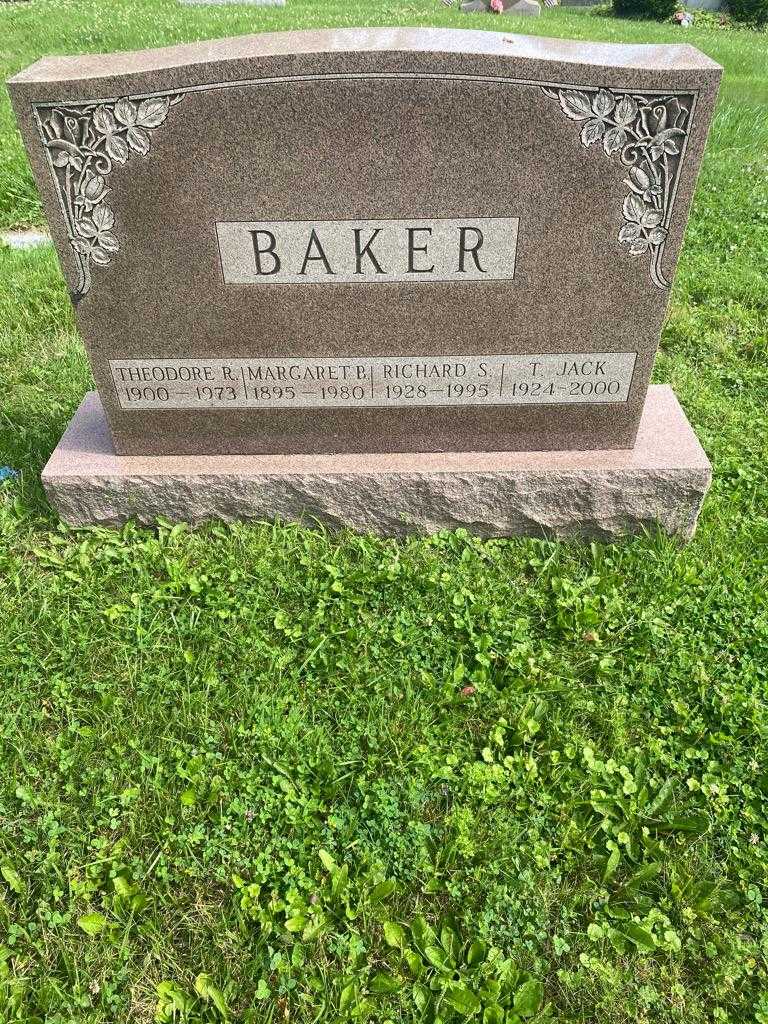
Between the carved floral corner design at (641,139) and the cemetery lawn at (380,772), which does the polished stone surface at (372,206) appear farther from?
the cemetery lawn at (380,772)

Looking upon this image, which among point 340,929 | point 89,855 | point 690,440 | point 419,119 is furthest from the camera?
point 690,440

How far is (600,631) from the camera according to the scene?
274cm

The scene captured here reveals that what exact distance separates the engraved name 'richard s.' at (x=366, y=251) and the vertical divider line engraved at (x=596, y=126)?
14.8 inches

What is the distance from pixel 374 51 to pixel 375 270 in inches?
25.8

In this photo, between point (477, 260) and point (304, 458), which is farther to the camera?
point (304, 458)

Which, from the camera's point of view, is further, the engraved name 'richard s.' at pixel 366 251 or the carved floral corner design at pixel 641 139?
the engraved name 'richard s.' at pixel 366 251

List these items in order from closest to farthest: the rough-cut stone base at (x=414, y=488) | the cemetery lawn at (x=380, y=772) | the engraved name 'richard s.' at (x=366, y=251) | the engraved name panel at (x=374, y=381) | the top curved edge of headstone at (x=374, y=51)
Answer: the cemetery lawn at (x=380, y=772), the top curved edge of headstone at (x=374, y=51), the engraved name 'richard s.' at (x=366, y=251), the engraved name panel at (x=374, y=381), the rough-cut stone base at (x=414, y=488)

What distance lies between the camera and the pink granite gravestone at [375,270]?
7.74 ft

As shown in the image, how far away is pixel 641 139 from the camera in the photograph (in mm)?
2439

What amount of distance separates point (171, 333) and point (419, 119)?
1.13 meters

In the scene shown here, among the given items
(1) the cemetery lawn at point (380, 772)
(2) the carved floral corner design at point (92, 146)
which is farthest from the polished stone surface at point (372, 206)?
(1) the cemetery lawn at point (380, 772)

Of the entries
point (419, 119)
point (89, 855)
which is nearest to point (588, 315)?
point (419, 119)

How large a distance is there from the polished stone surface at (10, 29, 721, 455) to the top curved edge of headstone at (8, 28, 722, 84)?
0.01 meters

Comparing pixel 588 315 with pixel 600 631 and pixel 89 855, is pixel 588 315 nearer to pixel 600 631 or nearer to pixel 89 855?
pixel 600 631
